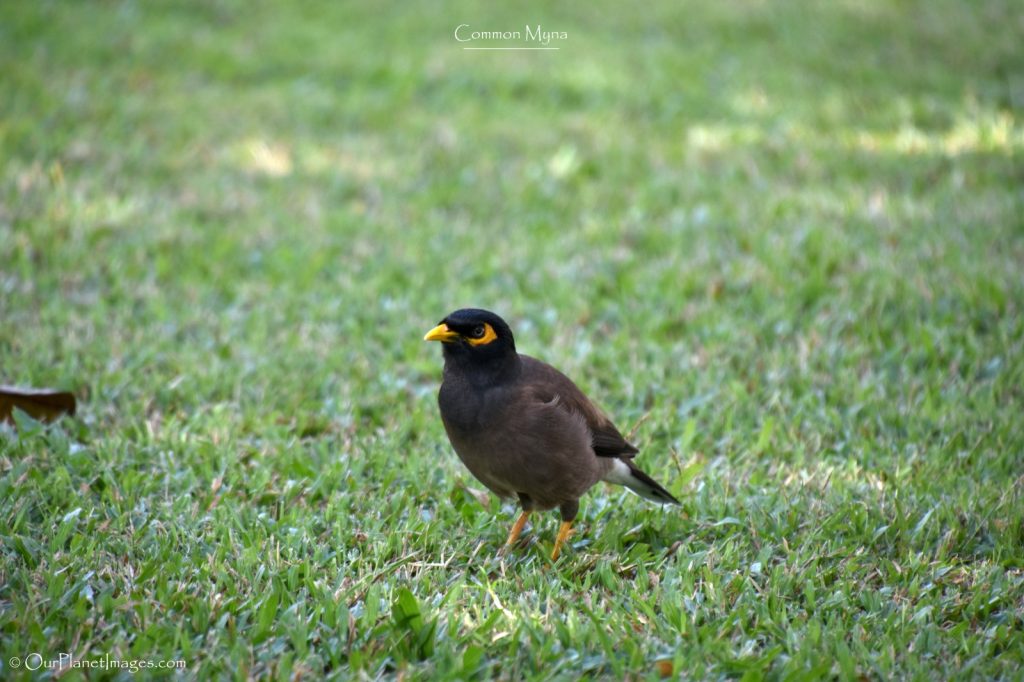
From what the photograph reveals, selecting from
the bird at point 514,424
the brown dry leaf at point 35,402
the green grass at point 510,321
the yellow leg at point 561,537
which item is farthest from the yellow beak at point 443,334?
the brown dry leaf at point 35,402

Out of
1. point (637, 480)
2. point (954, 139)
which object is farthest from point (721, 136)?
point (637, 480)

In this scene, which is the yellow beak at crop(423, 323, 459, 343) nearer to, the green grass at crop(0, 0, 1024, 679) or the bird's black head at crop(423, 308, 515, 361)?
the bird's black head at crop(423, 308, 515, 361)

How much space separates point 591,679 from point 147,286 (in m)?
4.25

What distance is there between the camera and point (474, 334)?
4.21 meters

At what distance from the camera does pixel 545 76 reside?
10430 millimetres

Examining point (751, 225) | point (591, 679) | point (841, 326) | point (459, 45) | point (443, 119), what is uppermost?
point (459, 45)

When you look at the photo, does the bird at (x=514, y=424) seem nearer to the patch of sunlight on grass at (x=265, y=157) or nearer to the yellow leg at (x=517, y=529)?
the yellow leg at (x=517, y=529)

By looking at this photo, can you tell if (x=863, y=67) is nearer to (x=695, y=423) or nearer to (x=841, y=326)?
(x=841, y=326)

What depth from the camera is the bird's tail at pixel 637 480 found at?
4.44m

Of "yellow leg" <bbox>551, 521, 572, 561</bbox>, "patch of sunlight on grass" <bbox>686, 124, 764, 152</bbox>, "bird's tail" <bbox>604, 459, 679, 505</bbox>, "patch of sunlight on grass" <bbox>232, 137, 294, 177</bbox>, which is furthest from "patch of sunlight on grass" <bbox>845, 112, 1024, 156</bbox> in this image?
"yellow leg" <bbox>551, 521, 572, 561</bbox>

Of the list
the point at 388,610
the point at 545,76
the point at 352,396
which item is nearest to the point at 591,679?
the point at 388,610

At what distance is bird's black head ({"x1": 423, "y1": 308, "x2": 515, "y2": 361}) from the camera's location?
4.19 m

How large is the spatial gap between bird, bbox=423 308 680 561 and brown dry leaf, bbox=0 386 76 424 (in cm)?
197

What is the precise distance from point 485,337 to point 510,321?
2196 mm
